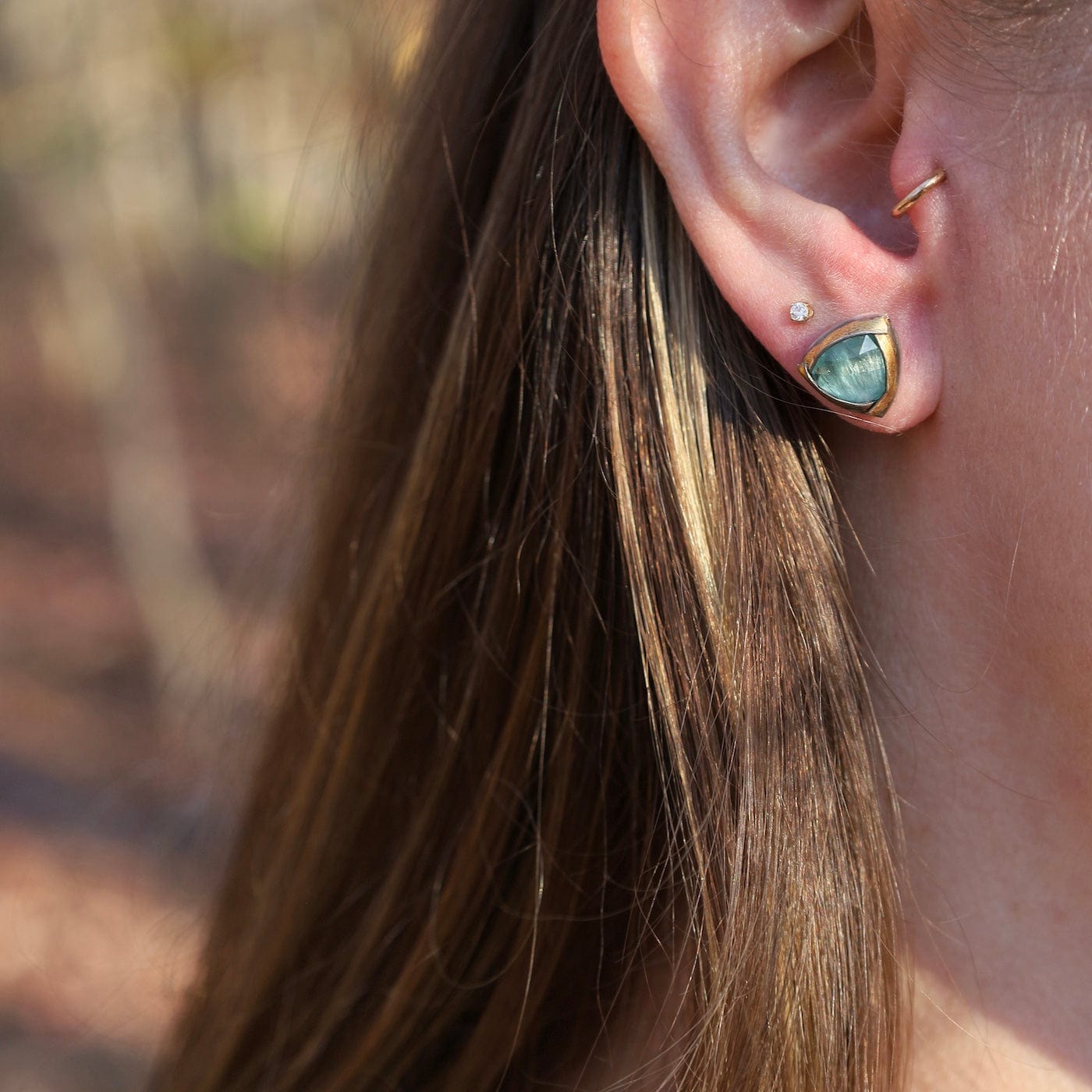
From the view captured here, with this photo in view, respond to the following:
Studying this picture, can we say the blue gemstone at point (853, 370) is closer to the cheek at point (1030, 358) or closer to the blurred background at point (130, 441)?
the cheek at point (1030, 358)

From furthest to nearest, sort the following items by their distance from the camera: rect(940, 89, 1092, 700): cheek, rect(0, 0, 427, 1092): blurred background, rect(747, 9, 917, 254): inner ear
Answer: rect(0, 0, 427, 1092): blurred background → rect(747, 9, 917, 254): inner ear → rect(940, 89, 1092, 700): cheek

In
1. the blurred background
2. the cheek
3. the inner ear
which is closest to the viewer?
the cheek

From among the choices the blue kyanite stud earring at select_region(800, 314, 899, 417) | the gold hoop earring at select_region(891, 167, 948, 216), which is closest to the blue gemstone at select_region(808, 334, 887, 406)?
the blue kyanite stud earring at select_region(800, 314, 899, 417)

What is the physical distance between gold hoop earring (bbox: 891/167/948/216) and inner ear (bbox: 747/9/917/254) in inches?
2.2

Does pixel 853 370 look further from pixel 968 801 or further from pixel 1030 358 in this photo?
pixel 968 801

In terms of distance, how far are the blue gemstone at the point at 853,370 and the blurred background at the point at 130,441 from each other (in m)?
1.28

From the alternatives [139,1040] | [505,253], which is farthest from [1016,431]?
[139,1040]

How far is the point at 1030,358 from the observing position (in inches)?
32.7

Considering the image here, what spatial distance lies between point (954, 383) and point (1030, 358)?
0.21ft

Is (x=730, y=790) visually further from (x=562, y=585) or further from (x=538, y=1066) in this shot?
(x=538, y=1066)

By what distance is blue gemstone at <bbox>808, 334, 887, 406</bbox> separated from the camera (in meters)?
0.88

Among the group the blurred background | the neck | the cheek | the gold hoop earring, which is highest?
the blurred background

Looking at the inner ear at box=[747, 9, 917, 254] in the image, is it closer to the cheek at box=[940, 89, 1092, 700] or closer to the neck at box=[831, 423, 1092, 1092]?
the cheek at box=[940, 89, 1092, 700]

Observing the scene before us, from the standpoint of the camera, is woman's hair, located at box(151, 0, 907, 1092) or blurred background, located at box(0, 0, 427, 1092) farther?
blurred background, located at box(0, 0, 427, 1092)
